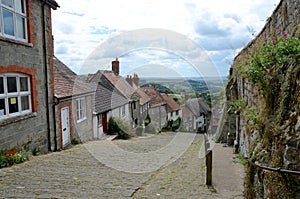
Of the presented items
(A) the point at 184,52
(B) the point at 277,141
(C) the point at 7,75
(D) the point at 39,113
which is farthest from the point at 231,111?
(C) the point at 7,75

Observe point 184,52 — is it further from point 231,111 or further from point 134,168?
point 134,168

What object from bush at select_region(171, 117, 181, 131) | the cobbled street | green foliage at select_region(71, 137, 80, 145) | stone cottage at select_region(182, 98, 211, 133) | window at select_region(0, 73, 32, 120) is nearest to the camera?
the cobbled street

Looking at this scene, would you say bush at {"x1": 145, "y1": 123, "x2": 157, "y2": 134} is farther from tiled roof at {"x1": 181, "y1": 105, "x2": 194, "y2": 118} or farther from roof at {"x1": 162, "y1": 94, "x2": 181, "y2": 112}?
tiled roof at {"x1": 181, "y1": 105, "x2": 194, "y2": 118}

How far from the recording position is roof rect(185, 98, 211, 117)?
45.5 metres

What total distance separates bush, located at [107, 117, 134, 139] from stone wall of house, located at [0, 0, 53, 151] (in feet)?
31.3

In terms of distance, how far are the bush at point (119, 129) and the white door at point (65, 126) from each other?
7165 mm

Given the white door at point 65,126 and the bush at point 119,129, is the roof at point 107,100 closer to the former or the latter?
the bush at point 119,129

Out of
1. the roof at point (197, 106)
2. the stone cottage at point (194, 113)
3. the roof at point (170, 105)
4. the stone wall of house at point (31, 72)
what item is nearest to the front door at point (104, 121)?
the stone wall of house at point (31, 72)

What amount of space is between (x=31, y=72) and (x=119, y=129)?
11765 mm

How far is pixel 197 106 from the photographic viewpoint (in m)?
46.6

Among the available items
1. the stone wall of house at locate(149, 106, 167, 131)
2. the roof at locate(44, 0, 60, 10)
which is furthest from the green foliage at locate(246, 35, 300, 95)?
the stone wall of house at locate(149, 106, 167, 131)

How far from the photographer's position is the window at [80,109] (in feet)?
46.2

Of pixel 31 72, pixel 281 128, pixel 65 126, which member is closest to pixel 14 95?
pixel 31 72

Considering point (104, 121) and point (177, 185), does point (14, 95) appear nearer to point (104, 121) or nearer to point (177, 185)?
point (177, 185)
